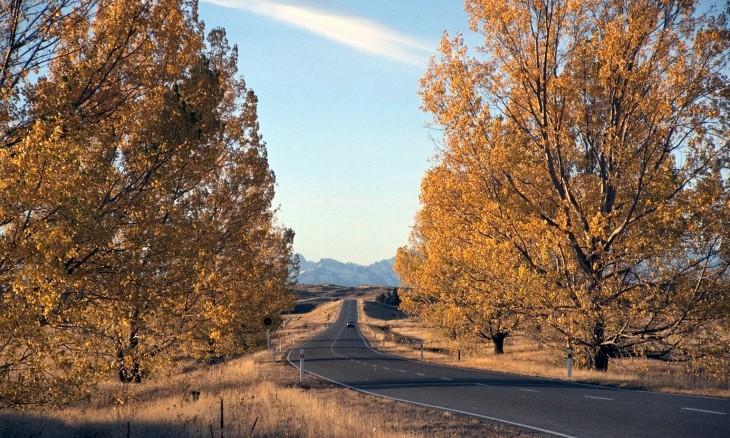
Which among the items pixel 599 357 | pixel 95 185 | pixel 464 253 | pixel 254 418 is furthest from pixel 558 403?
pixel 95 185

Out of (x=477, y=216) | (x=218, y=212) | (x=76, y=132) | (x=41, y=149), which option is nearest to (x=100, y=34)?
(x=76, y=132)

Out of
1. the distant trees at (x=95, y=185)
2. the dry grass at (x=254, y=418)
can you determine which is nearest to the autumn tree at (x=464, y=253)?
the dry grass at (x=254, y=418)

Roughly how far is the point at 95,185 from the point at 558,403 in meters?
10.8

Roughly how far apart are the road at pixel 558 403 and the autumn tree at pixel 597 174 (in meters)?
2.72

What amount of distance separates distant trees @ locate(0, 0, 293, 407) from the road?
7.18m

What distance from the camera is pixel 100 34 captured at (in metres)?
11.4

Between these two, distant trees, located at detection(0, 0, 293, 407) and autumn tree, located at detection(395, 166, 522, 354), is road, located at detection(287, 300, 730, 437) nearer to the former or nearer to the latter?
autumn tree, located at detection(395, 166, 522, 354)

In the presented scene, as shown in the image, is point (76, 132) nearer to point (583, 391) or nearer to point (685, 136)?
point (583, 391)

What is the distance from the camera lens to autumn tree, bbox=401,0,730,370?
16.7m

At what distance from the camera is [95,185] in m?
9.67

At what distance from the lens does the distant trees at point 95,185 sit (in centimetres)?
877

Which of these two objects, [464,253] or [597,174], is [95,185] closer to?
[464,253]

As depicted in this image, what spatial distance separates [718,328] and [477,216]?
791cm

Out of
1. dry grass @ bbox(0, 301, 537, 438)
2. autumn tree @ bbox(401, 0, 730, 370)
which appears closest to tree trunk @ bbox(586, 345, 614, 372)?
autumn tree @ bbox(401, 0, 730, 370)
